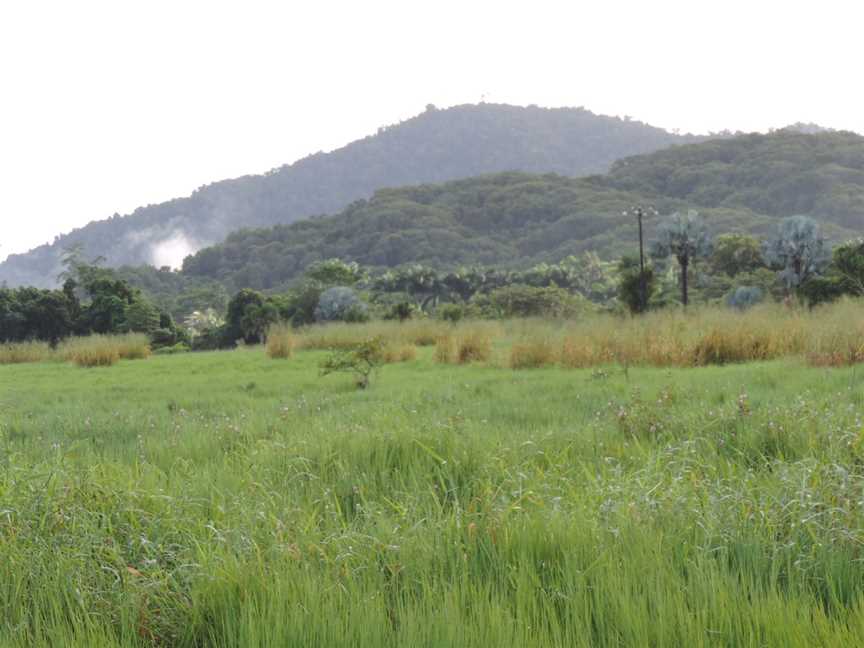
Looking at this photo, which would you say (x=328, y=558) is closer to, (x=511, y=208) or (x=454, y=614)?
(x=454, y=614)

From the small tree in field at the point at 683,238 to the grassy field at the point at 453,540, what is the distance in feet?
102

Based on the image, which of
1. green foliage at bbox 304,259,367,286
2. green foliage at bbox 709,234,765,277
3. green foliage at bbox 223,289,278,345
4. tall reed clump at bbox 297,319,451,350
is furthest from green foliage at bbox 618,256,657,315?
green foliage at bbox 304,259,367,286

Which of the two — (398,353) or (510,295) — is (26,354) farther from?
(510,295)

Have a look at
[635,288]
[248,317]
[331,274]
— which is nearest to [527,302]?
[635,288]

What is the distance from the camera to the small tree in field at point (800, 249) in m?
31.1

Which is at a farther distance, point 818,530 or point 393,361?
point 393,361

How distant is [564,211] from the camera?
12488 centimetres

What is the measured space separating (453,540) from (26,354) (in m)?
23.0

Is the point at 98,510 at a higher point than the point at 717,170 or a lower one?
lower

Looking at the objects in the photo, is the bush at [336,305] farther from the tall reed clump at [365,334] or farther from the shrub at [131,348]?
the tall reed clump at [365,334]

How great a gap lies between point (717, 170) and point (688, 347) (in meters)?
131

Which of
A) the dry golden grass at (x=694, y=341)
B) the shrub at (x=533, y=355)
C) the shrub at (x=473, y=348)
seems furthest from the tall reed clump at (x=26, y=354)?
the dry golden grass at (x=694, y=341)

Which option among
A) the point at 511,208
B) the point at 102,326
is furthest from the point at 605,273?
the point at 511,208

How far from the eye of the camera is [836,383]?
6531 mm
